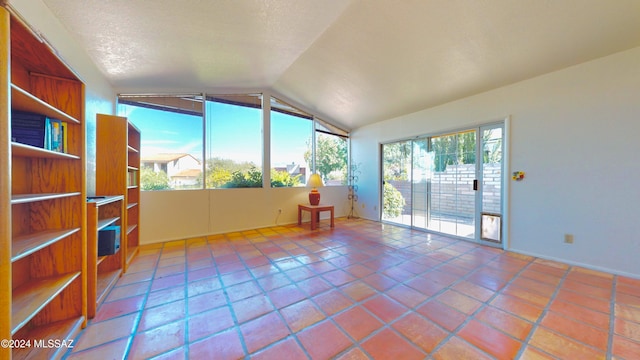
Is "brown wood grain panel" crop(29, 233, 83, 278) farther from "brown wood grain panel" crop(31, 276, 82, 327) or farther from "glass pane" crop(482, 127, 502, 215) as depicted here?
"glass pane" crop(482, 127, 502, 215)

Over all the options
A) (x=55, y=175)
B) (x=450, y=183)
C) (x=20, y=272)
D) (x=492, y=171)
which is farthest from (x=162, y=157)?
(x=492, y=171)

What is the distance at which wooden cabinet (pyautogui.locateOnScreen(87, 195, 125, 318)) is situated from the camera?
5.60 ft

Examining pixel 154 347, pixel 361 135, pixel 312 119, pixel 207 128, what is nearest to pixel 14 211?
pixel 154 347

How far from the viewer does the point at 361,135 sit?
572cm

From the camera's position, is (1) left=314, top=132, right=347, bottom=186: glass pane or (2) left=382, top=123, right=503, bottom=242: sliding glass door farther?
(1) left=314, top=132, right=347, bottom=186: glass pane

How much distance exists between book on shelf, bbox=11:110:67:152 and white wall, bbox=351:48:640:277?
16.2 ft

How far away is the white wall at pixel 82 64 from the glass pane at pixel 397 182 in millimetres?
4844

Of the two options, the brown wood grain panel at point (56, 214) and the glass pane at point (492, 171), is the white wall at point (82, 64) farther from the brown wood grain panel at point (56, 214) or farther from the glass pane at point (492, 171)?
the glass pane at point (492, 171)

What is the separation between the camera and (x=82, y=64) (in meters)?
2.51

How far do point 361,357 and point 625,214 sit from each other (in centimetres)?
343

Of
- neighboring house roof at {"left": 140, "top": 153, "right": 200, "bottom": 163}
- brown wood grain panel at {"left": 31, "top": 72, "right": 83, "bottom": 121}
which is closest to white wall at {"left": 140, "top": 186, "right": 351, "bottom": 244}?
neighboring house roof at {"left": 140, "top": 153, "right": 200, "bottom": 163}

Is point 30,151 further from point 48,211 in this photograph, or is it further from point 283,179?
point 283,179

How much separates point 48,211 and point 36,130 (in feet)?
1.86

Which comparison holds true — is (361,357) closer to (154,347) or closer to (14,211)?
(154,347)
